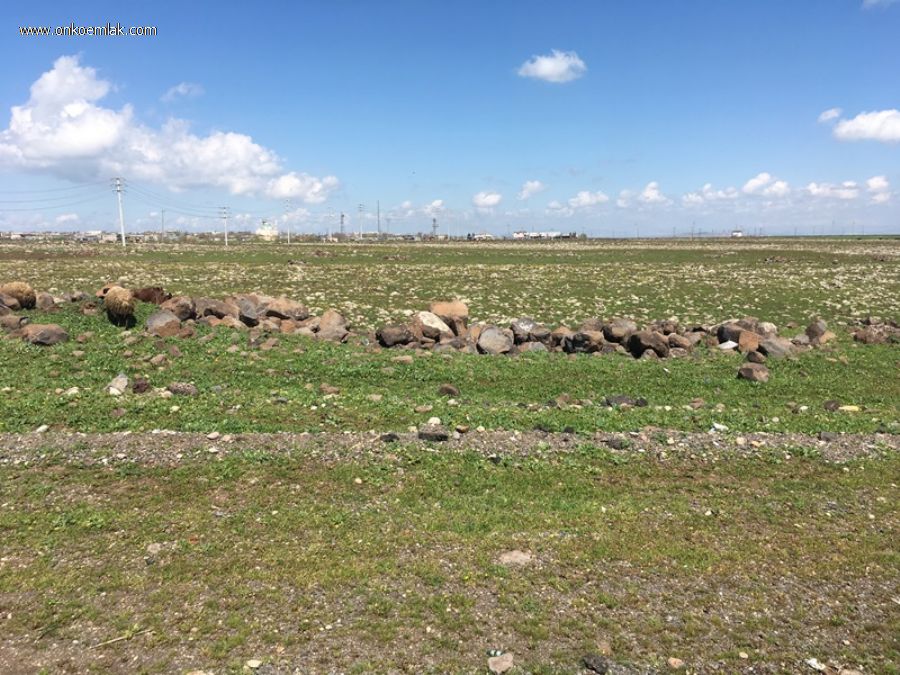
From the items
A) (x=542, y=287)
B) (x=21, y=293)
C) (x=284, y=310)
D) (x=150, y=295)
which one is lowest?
(x=542, y=287)

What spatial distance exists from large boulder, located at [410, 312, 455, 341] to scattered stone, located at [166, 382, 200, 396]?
8.54 m

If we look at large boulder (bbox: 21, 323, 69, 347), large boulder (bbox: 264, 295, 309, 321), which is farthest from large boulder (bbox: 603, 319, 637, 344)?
large boulder (bbox: 21, 323, 69, 347)

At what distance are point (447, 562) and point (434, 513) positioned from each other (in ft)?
4.45

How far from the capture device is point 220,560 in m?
7.73

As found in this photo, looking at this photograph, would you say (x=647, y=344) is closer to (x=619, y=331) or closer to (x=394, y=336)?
(x=619, y=331)

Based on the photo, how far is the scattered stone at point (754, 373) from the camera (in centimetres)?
1694

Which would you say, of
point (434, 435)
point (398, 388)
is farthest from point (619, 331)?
point (434, 435)

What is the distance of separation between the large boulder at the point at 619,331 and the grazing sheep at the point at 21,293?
21.1 m

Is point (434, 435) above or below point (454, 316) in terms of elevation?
below

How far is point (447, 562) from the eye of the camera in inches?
305

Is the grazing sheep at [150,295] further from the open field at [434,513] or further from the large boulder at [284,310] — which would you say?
the large boulder at [284,310]

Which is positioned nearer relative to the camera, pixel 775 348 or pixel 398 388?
pixel 398 388

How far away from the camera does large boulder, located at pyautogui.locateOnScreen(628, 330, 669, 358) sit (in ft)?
64.5

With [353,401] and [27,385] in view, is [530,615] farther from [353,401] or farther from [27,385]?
[27,385]
